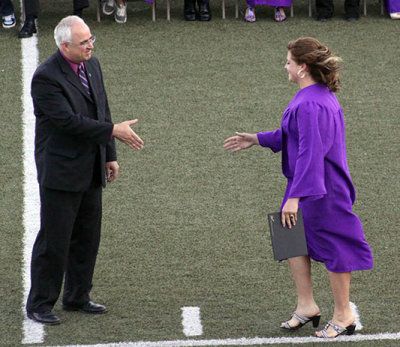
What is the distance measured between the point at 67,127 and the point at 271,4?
6688 mm

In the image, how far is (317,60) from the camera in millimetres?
5250

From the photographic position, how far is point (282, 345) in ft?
18.1

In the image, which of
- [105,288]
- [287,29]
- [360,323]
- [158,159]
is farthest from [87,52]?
[287,29]

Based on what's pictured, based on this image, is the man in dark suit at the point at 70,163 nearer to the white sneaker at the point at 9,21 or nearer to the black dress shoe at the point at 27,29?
the black dress shoe at the point at 27,29

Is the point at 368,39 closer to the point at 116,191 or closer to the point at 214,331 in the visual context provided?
the point at 116,191

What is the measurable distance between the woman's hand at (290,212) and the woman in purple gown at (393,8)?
7057mm

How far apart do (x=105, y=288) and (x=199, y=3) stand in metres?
6.13

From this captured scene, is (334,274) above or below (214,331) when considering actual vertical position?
above

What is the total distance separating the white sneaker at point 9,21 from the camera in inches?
448

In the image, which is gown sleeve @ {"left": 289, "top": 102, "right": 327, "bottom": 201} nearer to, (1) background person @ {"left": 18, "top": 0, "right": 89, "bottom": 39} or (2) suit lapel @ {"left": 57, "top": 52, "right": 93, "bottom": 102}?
(2) suit lapel @ {"left": 57, "top": 52, "right": 93, "bottom": 102}

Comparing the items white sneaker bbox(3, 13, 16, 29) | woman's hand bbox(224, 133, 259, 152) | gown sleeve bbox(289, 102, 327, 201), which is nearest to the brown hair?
gown sleeve bbox(289, 102, 327, 201)

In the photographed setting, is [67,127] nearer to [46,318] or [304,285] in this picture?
[46,318]

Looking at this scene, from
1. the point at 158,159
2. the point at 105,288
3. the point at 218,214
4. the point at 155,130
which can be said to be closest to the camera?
the point at 105,288

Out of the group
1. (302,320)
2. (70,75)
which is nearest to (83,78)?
(70,75)
